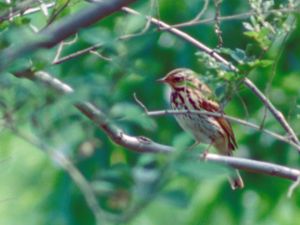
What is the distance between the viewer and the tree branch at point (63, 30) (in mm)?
2066

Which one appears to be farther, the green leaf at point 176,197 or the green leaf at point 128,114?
the green leaf at point 128,114

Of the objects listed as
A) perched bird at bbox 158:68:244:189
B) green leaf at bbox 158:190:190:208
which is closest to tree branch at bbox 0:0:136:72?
green leaf at bbox 158:190:190:208

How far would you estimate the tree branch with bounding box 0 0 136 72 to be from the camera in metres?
2.07

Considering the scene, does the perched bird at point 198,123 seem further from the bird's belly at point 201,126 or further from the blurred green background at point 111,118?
the blurred green background at point 111,118

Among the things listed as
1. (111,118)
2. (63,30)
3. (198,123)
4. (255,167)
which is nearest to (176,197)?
(111,118)

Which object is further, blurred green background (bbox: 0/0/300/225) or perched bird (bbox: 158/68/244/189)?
perched bird (bbox: 158/68/244/189)

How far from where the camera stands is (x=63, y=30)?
2.09 m

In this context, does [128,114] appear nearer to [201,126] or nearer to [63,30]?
[63,30]

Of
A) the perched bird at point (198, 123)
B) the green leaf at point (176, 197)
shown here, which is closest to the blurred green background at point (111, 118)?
the green leaf at point (176, 197)

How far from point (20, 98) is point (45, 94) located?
45 mm

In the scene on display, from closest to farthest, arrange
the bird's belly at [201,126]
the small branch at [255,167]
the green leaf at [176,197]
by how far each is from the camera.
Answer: the green leaf at [176,197], the small branch at [255,167], the bird's belly at [201,126]

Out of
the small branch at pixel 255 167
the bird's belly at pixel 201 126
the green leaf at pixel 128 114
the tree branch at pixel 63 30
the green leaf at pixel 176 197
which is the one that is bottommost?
the bird's belly at pixel 201 126

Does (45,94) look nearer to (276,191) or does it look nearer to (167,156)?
(167,156)

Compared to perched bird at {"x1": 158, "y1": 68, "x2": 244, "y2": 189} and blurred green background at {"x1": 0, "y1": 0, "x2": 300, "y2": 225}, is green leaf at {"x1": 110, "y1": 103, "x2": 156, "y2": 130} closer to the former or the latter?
blurred green background at {"x1": 0, "y1": 0, "x2": 300, "y2": 225}
